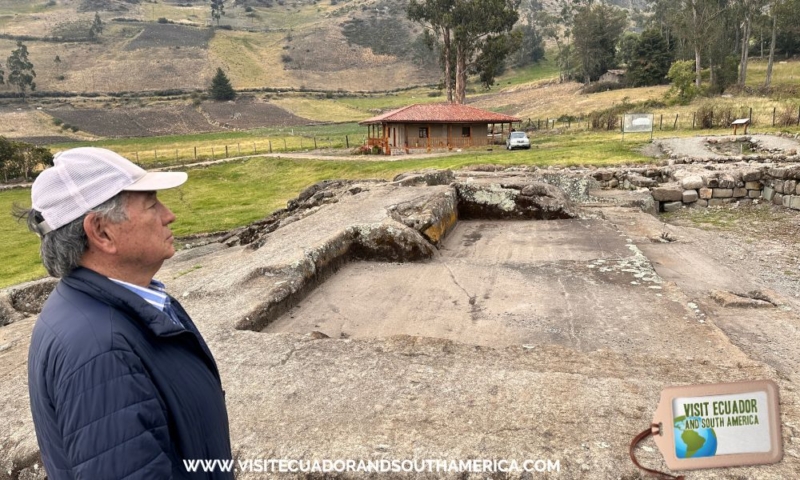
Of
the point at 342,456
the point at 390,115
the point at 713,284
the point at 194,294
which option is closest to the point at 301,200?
the point at 194,294

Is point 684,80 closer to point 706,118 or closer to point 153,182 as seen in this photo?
point 706,118

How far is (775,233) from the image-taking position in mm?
10562

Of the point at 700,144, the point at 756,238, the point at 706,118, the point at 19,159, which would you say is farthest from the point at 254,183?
the point at 706,118

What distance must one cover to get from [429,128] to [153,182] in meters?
33.8

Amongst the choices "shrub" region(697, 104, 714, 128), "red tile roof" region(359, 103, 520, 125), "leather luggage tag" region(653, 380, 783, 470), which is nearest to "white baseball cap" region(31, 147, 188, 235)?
"leather luggage tag" region(653, 380, 783, 470)

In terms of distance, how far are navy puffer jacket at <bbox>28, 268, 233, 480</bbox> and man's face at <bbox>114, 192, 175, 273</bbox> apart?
0.15 meters

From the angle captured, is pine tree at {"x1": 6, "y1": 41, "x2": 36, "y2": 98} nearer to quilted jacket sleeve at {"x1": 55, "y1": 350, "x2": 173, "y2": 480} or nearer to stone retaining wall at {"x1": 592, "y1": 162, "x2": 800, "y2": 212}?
stone retaining wall at {"x1": 592, "y1": 162, "x2": 800, "y2": 212}

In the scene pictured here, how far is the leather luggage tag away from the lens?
7.25 feet

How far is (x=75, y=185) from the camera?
1.74 metres

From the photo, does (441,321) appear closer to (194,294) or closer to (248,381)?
(248,381)

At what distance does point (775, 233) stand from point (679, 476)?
409 inches

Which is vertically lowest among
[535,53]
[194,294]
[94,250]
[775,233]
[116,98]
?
[775,233]

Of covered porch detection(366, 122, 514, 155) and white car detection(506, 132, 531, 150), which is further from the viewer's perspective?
covered porch detection(366, 122, 514, 155)

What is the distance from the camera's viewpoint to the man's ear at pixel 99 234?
1.77m
